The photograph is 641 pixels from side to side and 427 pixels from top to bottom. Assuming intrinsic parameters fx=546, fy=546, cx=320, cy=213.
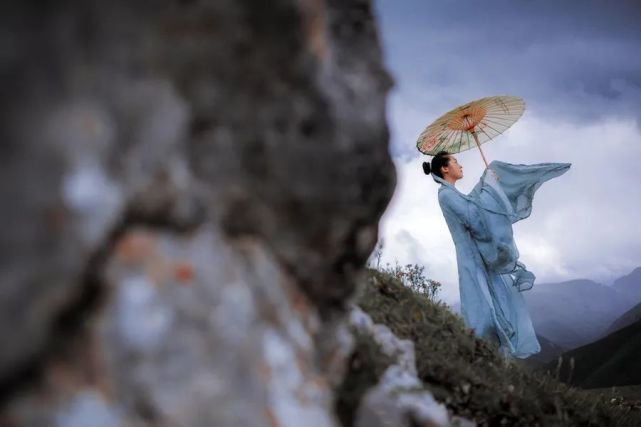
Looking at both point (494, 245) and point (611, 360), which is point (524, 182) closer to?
point (494, 245)

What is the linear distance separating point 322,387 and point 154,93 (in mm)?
1204

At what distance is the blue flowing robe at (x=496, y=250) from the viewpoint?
8.96m

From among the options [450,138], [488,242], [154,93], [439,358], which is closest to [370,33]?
[154,93]

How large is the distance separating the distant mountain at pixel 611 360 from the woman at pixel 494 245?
3741cm

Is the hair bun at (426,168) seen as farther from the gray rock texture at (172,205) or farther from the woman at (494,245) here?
the gray rock texture at (172,205)

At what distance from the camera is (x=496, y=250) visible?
29.6 ft

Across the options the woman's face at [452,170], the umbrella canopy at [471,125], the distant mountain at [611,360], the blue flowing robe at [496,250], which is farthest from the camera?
the distant mountain at [611,360]

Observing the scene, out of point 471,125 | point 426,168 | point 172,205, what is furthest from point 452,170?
point 172,205

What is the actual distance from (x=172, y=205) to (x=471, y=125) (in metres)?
9.20

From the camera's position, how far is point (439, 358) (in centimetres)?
438

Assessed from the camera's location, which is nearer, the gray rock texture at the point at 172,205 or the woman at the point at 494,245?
the gray rock texture at the point at 172,205

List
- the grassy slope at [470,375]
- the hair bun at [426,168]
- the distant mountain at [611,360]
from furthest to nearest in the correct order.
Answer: the distant mountain at [611,360] → the hair bun at [426,168] → the grassy slope at [470,375]

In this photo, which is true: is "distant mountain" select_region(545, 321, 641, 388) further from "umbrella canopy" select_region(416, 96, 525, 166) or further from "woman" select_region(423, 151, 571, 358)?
"umbrella canopy" select_region(416, 96, 525, 166)

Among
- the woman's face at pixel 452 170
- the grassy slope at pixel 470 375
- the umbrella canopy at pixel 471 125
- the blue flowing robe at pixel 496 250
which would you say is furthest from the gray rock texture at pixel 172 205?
the umbrella canopy at pixel 471 125
